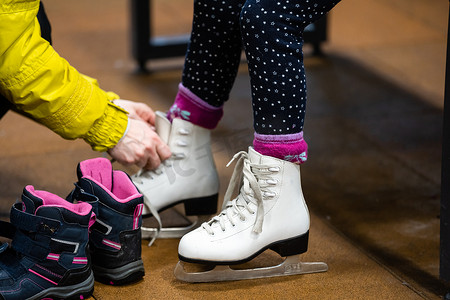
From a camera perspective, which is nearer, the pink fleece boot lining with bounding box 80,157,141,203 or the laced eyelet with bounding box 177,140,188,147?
the pink fleece boot lining with bounding box 80,157,141,203

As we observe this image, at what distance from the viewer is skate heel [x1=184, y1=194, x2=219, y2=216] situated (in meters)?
1.50

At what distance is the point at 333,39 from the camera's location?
2875 millimetres

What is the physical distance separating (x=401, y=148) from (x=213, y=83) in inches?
28.7

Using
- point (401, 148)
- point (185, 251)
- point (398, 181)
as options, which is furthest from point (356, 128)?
point (185, 251)

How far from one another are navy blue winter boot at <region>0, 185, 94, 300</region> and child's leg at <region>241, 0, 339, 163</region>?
34 centimetres

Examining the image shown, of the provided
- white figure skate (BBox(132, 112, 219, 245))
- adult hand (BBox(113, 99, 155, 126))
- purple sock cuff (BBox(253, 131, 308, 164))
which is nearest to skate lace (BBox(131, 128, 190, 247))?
white figure skate (BBox(132, 112, 219, 245))

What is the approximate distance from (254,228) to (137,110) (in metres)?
0.41

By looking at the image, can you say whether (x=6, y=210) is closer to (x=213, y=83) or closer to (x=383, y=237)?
(x=213, y=83)

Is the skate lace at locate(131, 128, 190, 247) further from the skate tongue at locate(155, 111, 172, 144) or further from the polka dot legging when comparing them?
the polka dot legging

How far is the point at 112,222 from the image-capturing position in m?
1.26

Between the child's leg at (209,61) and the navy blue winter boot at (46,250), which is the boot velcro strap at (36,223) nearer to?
the navy blue winter boot at (46,250)

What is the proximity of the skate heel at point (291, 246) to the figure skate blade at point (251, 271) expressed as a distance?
1cm

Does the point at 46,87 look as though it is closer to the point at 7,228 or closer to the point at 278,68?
the point at 7,228

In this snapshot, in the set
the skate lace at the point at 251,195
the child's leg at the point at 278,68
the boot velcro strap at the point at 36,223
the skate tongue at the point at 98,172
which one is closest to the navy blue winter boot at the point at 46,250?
the boot velcro strap at the point at 36,223
